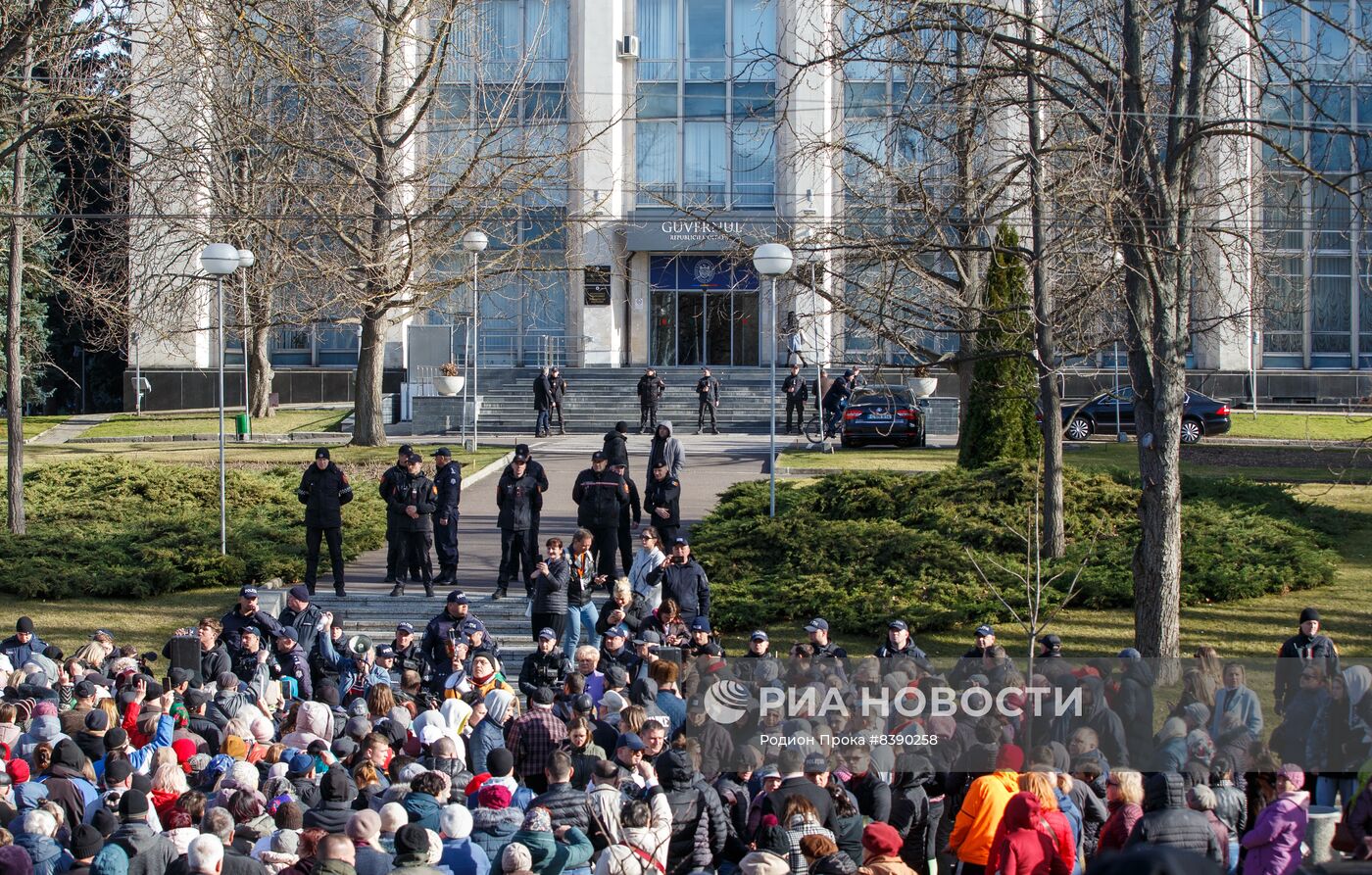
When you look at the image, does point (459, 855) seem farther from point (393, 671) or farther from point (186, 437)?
point (186, 437)

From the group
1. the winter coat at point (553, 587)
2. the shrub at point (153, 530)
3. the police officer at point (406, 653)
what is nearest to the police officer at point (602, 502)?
the winter coat at point (553, 587)

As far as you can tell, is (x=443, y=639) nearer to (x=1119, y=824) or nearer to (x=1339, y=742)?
(x=1119, y=824)

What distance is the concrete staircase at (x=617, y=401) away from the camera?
37500 millimetres

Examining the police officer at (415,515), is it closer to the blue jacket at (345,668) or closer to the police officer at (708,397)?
the blue jacket at (345,668)

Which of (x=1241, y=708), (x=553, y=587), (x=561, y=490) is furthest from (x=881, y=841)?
(x=561, y=490)

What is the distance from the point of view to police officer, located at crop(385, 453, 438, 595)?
17000mm

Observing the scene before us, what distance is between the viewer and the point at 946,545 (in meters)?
17.4

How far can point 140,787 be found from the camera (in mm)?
8820

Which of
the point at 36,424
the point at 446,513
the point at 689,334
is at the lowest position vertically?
the point at 446,513

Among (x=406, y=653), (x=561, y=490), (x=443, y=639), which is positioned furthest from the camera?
(x=561, y=490)

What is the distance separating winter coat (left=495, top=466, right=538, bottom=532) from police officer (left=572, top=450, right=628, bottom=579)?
0.54 m

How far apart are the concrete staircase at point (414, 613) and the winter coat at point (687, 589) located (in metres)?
2.28

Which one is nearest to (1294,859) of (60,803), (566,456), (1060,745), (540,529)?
(1060,745)

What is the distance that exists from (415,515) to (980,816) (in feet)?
32.7
